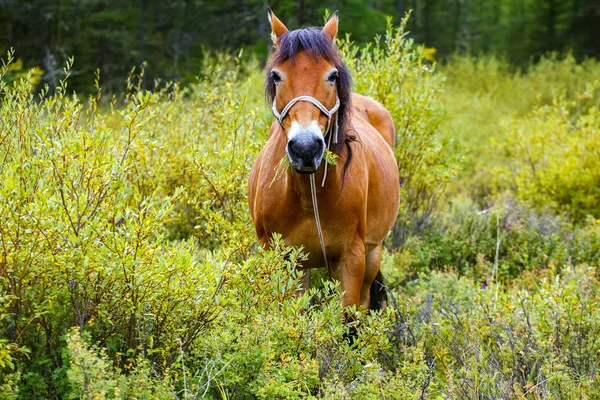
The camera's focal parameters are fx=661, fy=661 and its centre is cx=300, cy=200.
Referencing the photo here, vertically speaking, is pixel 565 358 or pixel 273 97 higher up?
pixel 273 97

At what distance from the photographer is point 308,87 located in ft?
12.3

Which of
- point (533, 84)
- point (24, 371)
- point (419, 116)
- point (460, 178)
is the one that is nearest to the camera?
point (24, 371)

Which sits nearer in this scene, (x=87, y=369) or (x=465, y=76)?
(x=87, y=369)

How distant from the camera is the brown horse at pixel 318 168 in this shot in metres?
3.69

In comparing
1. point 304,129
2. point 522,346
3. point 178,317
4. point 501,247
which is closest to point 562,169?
point 501,247

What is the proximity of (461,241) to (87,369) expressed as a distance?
5.24m

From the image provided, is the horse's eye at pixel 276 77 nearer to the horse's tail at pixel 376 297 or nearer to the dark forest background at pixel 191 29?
the horse's tail at pixel 376 297

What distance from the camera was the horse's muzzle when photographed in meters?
3.43

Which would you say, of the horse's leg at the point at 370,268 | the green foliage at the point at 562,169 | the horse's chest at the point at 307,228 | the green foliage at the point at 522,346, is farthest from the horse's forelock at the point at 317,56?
the green foliage at the point at 562,169

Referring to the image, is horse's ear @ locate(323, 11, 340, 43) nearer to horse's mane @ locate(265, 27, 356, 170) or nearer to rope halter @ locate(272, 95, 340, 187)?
horse's mane @ locate(265, 27, 356, 170)

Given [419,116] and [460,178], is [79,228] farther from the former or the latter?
[460,178]

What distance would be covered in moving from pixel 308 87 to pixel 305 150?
0.50 metres

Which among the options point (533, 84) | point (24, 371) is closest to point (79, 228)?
point (24, 371)

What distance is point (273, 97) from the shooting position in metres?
4.10
